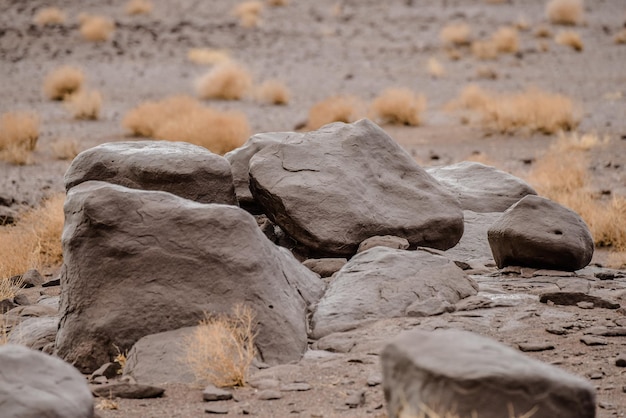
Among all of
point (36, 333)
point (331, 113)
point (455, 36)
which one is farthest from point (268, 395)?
point (455, 36)

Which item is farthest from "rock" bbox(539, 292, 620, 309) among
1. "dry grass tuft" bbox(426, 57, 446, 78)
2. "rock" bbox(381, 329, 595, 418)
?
"dry grass tuft" bbox(426, 57, 446, 78)

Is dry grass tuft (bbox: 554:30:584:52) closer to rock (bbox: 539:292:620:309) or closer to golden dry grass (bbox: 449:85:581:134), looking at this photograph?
golden dry grass (bbox: 449:85:581:134)

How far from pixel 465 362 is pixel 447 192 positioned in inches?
167

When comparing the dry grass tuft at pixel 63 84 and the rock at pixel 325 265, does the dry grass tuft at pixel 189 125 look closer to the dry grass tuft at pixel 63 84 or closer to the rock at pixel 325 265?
the dry grass tuft at pixel 63 84

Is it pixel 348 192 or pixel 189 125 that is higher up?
pixel 348 192

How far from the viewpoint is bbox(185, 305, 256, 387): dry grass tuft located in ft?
16.0

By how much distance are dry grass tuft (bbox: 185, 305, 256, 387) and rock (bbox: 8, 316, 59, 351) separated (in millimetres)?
1197

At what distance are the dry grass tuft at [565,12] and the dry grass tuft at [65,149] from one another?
20677 millimetres

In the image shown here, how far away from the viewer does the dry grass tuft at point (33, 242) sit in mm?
8391

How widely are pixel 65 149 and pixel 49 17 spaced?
594 inches

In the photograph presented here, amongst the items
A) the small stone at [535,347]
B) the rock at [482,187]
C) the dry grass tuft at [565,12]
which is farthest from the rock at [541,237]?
the dry grass tuft at [565,12]

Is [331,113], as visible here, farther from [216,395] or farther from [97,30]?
[216,395]

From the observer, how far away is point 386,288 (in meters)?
6.25

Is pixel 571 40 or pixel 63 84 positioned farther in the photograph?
pixel 571 40
